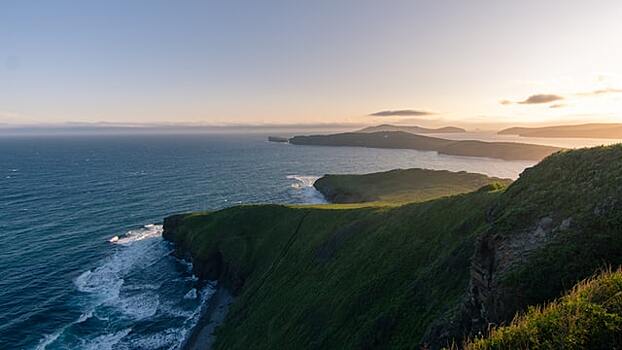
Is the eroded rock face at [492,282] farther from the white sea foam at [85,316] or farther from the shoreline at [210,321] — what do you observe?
the white sea foam at [85,316]

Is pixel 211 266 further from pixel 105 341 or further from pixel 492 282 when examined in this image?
pixel 492 282

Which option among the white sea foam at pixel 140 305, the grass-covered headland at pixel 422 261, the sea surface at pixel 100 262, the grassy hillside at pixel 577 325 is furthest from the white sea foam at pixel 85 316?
the grassy hillside at pixel 577 325

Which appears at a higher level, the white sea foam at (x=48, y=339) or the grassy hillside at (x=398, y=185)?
the grassy hillside at (x=398, y=185)

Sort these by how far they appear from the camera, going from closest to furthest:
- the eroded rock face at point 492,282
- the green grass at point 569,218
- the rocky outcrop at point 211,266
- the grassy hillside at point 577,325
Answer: the grassy hillside at point 577,325
the green grass at point 569,218
the eroded rock face at point 492,282
the rocky outcrop at point 211,266

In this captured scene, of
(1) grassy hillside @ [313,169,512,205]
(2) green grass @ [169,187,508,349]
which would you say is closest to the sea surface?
(1) grassy hillside @ [313,169,512,205]

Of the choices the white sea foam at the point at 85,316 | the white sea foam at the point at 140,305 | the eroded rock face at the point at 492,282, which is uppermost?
the eroded rock face at the point at 492,282

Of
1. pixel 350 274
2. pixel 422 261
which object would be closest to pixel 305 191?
pixel 350 274

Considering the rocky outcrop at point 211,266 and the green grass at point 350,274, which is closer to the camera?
the green grass at point 350,274
